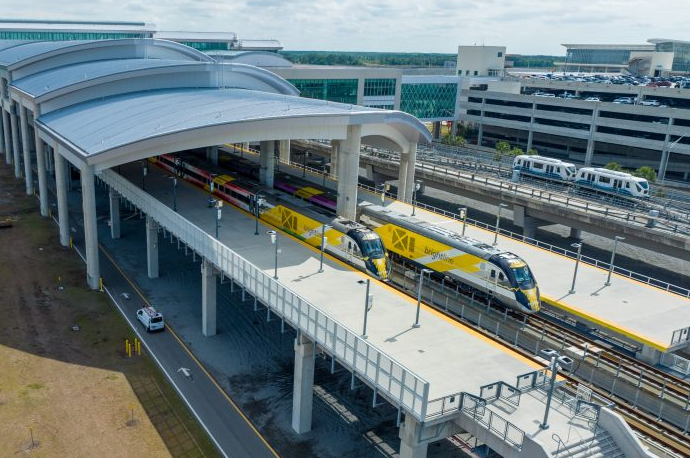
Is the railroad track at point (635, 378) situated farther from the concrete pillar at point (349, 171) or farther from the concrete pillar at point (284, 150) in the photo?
the concrete pillar at point (284, 150)

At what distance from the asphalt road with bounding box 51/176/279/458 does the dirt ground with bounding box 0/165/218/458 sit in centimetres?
62

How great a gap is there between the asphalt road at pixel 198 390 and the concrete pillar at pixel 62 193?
38.0 feet

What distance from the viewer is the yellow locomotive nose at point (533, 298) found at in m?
37.1

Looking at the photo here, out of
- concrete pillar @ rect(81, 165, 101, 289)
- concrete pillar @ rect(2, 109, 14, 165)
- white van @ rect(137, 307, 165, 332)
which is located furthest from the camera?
concrete pillar @ rect(2, 109, 14, 165)

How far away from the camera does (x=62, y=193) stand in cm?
5344

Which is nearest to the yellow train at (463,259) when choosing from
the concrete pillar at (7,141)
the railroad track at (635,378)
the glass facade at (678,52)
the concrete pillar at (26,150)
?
the railroad track at (635,378)

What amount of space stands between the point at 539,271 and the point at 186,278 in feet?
92.7

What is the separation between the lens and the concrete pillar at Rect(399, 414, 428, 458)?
75.8ft

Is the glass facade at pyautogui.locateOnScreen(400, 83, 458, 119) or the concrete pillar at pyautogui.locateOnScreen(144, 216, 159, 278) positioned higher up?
the glass facade at pyautogui.locateOnScreen(400, 83, 458, 119)

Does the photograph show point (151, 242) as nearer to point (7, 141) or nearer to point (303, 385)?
point (303, 385)

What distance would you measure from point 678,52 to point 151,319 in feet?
618

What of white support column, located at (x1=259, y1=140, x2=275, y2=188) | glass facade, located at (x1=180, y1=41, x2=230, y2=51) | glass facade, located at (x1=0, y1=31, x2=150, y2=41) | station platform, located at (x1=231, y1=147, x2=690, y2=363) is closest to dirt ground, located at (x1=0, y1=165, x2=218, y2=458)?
white support column, located at (x1=259, y1=140, x2=275, y2=188)

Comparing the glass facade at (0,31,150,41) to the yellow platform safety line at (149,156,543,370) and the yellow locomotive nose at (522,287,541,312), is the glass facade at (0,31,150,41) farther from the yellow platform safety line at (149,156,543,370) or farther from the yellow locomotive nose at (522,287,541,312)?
the yellow locomotive nose at (522,287,541,312)

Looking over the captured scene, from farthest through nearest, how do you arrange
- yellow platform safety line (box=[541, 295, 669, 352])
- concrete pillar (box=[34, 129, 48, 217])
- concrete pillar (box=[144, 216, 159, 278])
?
concrete pillar (box=[34, 129, 48, 217]) → concrete pillar (box=[144, 216, 159, 278]) → yellow platform safety line (box=[541, 295, 669, 352])
